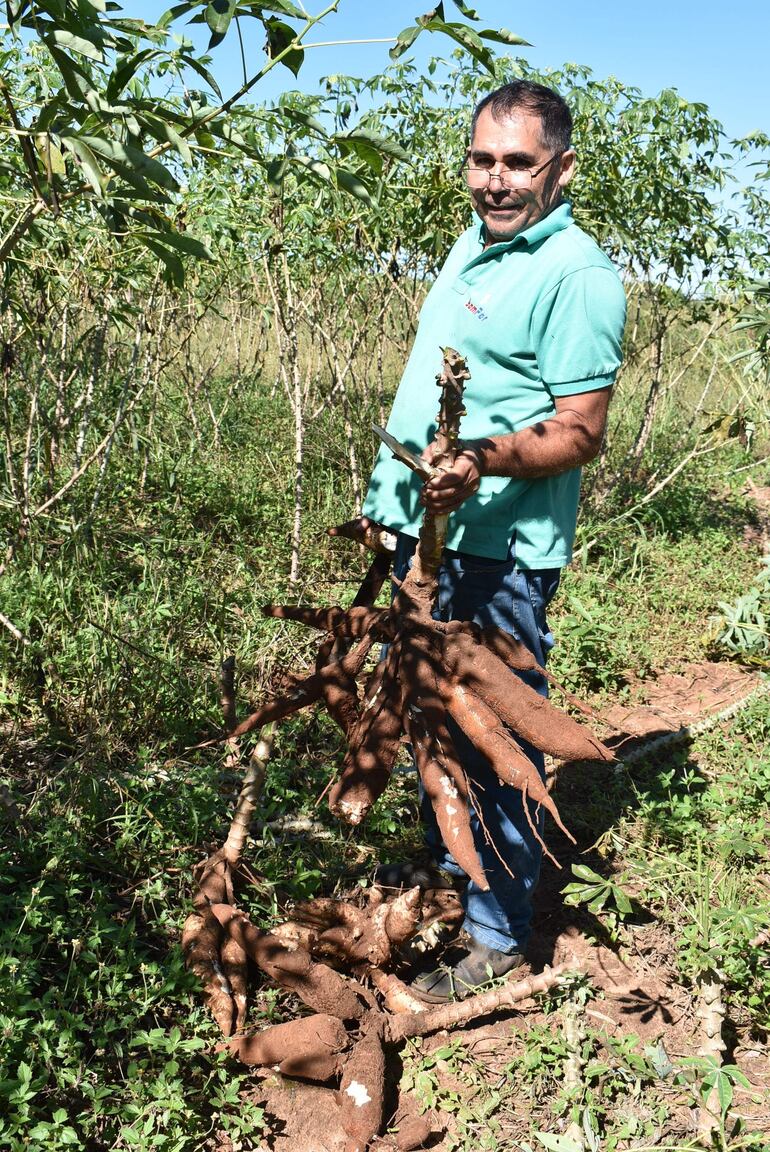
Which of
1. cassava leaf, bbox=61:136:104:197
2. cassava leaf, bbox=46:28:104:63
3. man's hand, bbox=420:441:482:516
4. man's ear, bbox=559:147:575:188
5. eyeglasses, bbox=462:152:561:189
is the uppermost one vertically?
man's ear, bbox=559:147:575:188

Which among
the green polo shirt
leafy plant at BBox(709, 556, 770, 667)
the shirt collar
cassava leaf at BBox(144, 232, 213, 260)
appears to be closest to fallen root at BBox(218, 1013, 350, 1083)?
the green polo shirt

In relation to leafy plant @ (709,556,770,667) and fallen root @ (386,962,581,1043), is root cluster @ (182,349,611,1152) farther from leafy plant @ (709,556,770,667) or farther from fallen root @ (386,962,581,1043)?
leafy plant @ (709,556,770,667)

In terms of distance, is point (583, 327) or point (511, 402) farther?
point (511, 402)

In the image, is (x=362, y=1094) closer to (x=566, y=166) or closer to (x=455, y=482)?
(x=455, y=482)

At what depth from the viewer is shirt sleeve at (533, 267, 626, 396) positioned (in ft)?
5.26

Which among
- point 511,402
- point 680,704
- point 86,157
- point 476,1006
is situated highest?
point 86,157

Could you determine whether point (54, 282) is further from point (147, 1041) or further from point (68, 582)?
point (147, 1041)

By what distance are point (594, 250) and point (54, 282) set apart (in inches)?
93.8

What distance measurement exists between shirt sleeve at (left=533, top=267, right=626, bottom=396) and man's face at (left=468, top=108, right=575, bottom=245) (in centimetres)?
18

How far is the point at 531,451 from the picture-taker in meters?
1.61

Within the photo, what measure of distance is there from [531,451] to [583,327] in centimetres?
24

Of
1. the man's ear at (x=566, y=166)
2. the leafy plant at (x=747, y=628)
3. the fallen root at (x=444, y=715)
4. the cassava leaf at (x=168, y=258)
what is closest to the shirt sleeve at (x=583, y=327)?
the man's ear at (x=566, y=166)

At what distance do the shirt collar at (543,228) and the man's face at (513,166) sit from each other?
0.04 feet

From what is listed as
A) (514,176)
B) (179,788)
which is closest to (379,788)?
(179,788)
